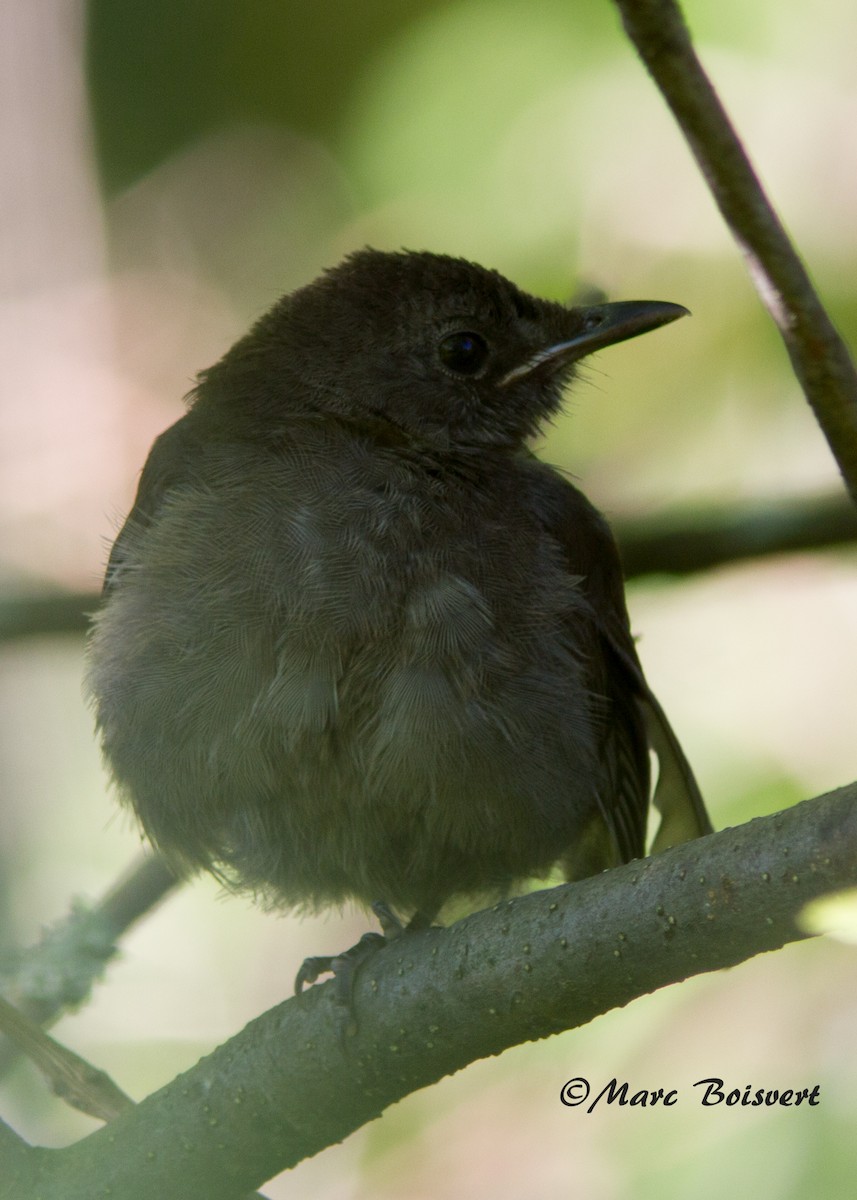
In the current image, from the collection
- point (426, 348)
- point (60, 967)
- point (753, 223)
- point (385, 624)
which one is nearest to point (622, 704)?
point (385, 624)

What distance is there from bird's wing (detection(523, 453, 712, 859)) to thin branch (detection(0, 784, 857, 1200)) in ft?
4.90

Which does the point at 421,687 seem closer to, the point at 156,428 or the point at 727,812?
the point at 727,812

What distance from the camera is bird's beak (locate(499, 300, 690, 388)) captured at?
5.19 meters

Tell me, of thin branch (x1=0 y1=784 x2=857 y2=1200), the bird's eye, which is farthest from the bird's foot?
the bird's eye

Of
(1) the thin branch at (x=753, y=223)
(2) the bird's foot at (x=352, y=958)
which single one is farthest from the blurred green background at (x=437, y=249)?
(1) the thin branch at (x=753, y=223)

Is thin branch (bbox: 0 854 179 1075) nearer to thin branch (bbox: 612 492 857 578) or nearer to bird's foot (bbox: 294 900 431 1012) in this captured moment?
bird's foot (bbox: 294 900 431 1012)

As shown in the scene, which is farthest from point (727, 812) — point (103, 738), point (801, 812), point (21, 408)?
point (21, 408)

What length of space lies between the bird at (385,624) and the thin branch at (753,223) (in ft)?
4.49

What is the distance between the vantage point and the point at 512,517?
4703 mm

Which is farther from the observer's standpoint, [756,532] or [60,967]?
[756,532]

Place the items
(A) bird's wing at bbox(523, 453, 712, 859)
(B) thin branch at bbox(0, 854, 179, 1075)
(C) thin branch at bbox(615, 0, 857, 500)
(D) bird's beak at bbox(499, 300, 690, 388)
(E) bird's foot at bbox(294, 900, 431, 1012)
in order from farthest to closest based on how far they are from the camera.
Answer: (D) bird's beak at bbox(499, 300, 690, 388) < (A) bird's wing at bbox(523, 453, 712, 859) < (B) thin branch at bbox(0, 854, 179, 1075) < (E) bird's foot at bbox(294, 900, 431, 1012) < (C) thin branch at bbox(615, 0, 857, 500)

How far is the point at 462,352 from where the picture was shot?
5.27m

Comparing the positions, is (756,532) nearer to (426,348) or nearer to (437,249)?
(426,348)

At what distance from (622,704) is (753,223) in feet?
7.87
